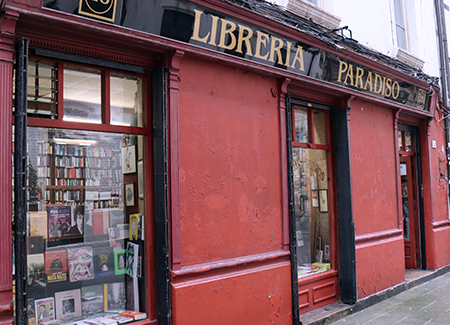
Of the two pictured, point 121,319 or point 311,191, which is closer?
point 121,319

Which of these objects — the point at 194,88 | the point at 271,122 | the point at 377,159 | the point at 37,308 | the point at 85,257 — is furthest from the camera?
the point at 377,159

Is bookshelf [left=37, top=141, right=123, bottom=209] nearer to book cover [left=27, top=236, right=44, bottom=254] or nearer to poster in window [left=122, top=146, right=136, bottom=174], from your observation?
poster in window [left=122, top=146, right=136, bottom=174]

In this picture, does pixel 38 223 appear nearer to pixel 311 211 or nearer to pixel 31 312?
pixel 31 312

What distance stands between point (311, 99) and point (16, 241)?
4.62 metres

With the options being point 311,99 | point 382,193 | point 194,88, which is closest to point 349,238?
point 382,193

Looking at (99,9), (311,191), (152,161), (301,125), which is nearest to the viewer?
(99,9)

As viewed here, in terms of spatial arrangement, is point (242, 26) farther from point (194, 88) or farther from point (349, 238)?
point (349, 238)

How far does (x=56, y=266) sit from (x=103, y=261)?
0.46 metres

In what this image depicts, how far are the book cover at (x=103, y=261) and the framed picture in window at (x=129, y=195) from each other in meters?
0.49

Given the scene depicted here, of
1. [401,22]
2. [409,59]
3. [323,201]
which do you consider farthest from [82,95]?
[401,22]

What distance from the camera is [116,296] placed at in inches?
171

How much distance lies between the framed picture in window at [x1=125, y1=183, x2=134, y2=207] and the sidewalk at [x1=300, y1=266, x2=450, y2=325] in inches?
114

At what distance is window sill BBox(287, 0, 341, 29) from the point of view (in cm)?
601

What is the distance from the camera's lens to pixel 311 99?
646 centimetres
